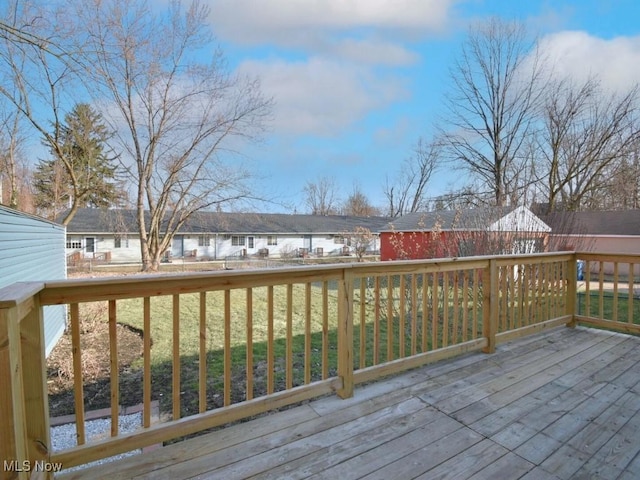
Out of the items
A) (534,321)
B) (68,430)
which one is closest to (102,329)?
(68,430)

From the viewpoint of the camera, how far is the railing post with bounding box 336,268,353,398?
7.93ft

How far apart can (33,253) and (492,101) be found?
671 inches

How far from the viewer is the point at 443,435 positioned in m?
2.02

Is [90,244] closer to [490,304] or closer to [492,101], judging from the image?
[492,101]

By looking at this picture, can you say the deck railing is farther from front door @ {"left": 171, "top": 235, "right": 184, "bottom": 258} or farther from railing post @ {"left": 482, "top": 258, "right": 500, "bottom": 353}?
front door @ {"left": 171, "top": 235, "right": 184, "bottom": 258}

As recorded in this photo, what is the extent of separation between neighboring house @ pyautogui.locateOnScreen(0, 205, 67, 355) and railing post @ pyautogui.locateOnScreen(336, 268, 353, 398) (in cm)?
250

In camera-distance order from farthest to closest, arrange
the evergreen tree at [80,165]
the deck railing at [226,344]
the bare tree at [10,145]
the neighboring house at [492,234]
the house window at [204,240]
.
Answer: the house window at [204,240] → the evergreen tree at [80,165] → the bare tree at [10,145] → the neighboring house at [492,234] → the deck railing at [226,344]

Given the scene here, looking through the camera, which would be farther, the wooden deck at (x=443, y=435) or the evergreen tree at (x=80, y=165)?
the evergreen tree at (x=80, y=165)

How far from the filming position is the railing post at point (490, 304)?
10.7 feet

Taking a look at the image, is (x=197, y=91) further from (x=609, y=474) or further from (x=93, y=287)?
(x=609, y=474)

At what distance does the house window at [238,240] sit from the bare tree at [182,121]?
7.71 metres

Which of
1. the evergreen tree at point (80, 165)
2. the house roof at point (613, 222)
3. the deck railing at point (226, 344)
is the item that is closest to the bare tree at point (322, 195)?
the evergreen tree at point (80, 165)

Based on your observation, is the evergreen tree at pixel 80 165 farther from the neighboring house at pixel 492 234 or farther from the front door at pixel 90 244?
the neighboring house at pixel 492 234

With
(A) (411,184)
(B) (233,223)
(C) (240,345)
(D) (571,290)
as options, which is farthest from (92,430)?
(A) (411,184)
